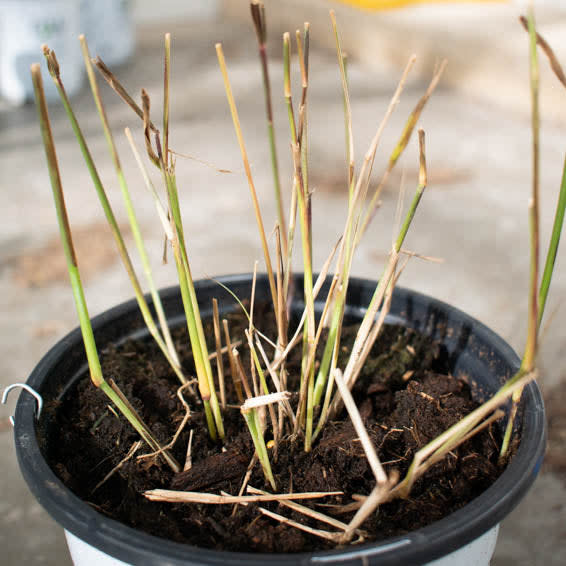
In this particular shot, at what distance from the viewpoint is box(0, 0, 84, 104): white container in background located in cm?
214

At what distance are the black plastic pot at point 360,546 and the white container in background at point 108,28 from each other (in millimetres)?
2212

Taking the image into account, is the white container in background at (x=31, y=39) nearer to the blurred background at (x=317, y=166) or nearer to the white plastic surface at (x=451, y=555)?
the blurred background at (x=317, y=166)

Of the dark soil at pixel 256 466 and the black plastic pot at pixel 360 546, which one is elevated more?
the black plastic pot at pixel 360 546

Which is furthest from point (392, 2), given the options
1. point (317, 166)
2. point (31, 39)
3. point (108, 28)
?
point (31, 39)

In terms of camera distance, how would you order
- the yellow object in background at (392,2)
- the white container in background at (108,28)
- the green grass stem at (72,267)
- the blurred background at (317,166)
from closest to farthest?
the green grass stem at (72,267) → the blurred background at (317,166) → the white container in background at (108,28) → the yellow object in background at (392,2)

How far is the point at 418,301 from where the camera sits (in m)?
0.59

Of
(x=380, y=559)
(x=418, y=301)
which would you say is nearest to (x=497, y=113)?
(x=418, y=301)

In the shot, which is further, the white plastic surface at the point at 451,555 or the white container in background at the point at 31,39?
the white container in background at the point at 31,39

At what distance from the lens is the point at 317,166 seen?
1.74 metres

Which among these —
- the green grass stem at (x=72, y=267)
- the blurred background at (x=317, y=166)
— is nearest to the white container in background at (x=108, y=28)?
the blurred background at (x=317, y=166)

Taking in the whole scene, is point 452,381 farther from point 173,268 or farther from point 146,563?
point 173,268

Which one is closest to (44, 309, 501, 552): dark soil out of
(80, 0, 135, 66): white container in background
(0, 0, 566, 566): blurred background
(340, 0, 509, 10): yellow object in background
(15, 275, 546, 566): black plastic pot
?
(15, 275, 546, 566): black plastic pot

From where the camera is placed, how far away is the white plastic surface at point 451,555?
0.37 m

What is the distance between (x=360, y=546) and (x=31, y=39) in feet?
7.50
